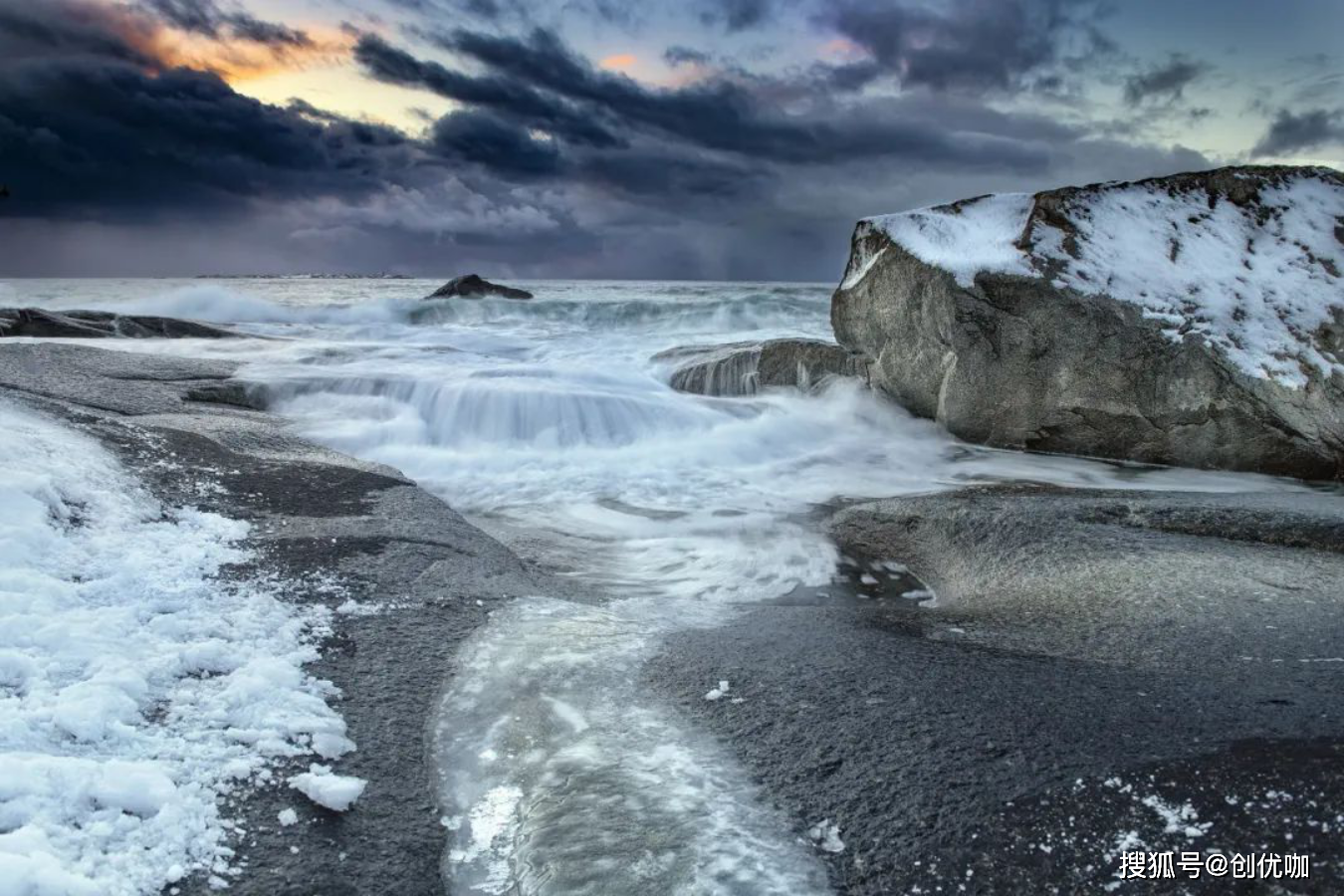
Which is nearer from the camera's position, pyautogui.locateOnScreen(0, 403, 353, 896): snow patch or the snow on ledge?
pyautogui.locateOnScreen(0, 403, 353, 896): snow patch

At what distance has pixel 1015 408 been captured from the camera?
6336 mm

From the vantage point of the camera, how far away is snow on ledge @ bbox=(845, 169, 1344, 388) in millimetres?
5582

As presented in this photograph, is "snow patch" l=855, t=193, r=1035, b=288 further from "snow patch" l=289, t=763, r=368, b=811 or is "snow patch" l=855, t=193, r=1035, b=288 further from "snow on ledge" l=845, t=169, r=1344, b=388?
"snow patch" l=289, t=763, r=368, b=811

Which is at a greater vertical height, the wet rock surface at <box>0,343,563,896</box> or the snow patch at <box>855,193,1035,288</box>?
the snow patch at <box>855,193,1035,288</box>

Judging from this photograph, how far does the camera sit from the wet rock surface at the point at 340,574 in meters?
1.57

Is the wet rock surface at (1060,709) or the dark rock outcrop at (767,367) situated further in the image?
the dark rock outcrop at (767,367)

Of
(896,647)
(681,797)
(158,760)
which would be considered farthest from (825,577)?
(158,760)

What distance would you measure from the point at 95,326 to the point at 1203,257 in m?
13.3

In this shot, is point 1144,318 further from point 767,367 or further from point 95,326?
point 95,326

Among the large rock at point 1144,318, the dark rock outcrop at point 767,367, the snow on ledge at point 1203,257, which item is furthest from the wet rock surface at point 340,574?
the dark rock outcrop at point 767,367

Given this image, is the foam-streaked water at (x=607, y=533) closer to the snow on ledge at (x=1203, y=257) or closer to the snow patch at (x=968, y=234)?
the snow on ledge at (x=1203, y=257)

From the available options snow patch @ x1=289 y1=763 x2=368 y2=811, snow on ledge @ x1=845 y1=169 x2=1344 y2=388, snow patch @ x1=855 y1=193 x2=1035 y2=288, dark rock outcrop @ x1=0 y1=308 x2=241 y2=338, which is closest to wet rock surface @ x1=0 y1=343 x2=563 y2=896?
snow patch @ x1=289 y1=763 x2=368 y2=811

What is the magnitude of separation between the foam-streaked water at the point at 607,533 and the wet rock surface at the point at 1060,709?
185 millimetres

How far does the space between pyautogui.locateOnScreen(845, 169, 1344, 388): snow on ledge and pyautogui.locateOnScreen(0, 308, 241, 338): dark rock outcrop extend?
33.9 ft
